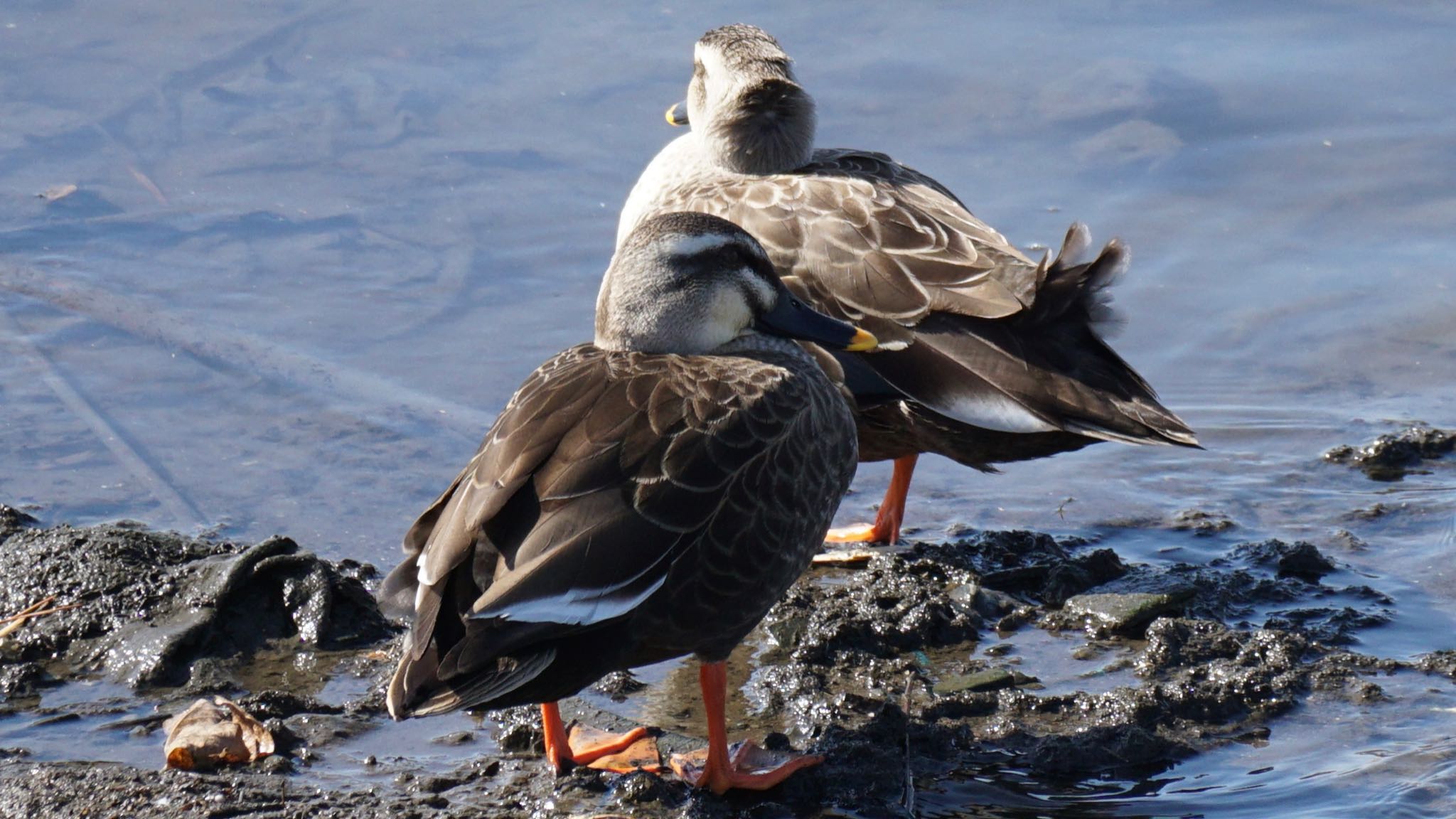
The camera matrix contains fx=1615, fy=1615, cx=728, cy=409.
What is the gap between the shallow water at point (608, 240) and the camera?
590cm

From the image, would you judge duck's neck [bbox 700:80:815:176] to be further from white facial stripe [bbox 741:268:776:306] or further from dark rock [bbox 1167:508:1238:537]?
dark rock [bbox 1167:508:1238:537]

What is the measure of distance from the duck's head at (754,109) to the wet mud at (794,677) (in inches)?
79.2

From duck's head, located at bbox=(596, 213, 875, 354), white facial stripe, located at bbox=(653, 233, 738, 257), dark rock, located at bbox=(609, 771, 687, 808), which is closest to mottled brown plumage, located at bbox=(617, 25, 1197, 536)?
duck's head, located at bbox=(596, 213, 875, 354)

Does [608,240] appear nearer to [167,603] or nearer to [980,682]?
[167,603]

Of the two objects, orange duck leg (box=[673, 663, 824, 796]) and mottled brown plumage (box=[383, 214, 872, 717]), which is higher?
mottled brown plumage (box=[383, 214, 872, 717])

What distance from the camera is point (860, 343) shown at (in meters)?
4.95

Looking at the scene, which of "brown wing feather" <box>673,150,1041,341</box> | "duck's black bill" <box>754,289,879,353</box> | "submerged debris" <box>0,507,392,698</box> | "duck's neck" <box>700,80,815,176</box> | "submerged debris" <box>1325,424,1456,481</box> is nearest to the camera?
"submerged debris" <box>0,507,392,698</box>

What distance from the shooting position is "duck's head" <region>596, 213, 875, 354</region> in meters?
4.64

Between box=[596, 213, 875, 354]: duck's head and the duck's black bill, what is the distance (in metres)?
0.09

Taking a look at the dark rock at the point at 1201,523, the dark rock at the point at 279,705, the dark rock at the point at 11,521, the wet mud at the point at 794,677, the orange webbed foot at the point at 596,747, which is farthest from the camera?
the dark rock at the point at 1201,523

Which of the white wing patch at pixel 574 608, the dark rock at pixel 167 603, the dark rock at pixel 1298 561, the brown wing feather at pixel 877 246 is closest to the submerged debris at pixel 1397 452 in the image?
the dark rock at pixel 1298 561

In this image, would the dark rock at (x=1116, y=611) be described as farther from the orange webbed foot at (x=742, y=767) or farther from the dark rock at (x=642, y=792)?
the dark rock at (x=642, y=792)

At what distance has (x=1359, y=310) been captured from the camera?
24.6 feet

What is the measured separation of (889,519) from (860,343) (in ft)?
3.64
